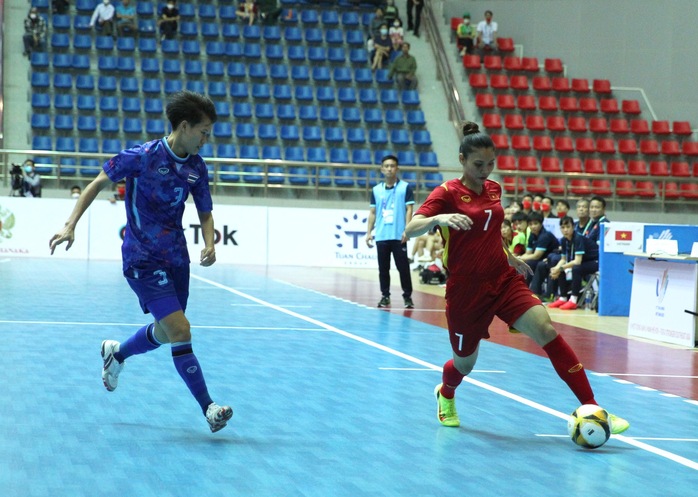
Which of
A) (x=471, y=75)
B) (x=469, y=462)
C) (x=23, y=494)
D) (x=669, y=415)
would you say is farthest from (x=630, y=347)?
(x=471, y=75)

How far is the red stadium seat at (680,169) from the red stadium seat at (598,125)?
6.64ft

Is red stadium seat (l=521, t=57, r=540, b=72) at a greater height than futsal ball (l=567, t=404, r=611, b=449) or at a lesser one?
greater

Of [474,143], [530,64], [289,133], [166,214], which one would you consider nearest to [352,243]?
[289,133]

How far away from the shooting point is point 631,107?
94.0 feet

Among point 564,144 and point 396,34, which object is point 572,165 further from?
point 396,34

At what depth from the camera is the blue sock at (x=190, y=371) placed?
5.55 metres

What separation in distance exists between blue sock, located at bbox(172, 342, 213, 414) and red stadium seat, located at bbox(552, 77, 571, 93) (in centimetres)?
2448

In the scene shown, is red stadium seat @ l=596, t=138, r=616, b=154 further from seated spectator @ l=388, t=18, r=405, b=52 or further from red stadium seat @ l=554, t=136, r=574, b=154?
seated spectator @ l=388, t=18, r=405, b=52

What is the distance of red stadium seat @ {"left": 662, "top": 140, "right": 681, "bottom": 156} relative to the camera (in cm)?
2734

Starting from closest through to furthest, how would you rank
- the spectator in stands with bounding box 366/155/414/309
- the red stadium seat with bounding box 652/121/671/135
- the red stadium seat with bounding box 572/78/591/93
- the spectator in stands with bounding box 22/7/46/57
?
the spectator in stands with bounding box 366/155/414/309 < the spectator in stands with bounding box 22/7/46/57 < the red stadium seat with bounding box 652/121/671/135 < the red stadium seat with bounding box 572/78/591/93

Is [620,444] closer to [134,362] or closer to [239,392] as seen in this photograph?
[239,392]

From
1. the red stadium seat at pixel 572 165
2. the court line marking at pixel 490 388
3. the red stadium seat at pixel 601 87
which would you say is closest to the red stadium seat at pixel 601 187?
the red stadium seat at pixel 572 165

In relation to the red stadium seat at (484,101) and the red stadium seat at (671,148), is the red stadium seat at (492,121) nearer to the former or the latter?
the red stadium seat at (484,101)

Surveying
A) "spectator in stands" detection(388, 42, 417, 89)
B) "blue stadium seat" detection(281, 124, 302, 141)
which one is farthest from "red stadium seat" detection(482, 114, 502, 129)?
"blue stadium seat" detection(281, 124, 302, 141)
